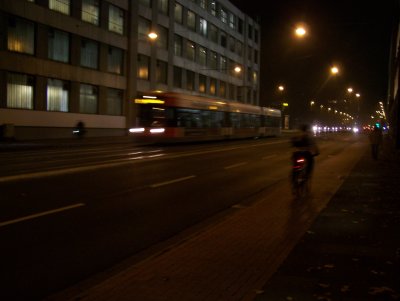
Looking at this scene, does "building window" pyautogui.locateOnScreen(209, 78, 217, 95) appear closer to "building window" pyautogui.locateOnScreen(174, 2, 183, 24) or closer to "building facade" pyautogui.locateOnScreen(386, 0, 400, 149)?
"building window" pyautogui.locateOnScreen(174, 2, 183, 24)

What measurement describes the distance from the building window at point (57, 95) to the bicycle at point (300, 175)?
31.2 metres

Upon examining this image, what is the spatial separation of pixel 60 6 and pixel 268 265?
129 ft

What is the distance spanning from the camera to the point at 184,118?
33219mm

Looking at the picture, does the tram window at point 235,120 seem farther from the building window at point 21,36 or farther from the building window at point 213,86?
the building window at point 213,86

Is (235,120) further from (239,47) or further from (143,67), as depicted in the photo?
(239,47)

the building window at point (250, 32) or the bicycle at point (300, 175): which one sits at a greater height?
the building window at point (250, 32)

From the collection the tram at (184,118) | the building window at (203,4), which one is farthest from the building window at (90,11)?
the building window at (203,4)

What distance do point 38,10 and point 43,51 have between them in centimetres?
291

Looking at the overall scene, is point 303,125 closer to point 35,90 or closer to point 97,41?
point 35,90

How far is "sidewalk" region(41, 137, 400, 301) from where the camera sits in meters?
4.96

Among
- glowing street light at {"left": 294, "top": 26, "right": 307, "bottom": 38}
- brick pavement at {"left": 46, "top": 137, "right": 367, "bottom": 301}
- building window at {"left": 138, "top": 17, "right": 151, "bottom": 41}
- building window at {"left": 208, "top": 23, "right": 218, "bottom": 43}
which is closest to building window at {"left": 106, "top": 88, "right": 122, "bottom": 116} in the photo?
building window at {"left": 138, "top": 17, "right": 151, "bottom": 41}

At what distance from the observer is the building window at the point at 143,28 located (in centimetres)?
5353

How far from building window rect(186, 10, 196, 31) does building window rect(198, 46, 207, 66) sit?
3.35 metres

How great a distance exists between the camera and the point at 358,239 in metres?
7.29
